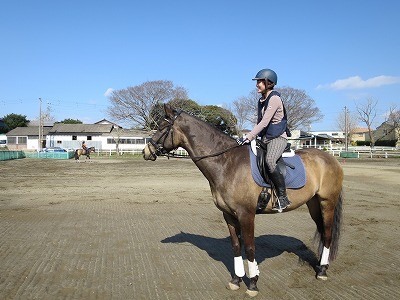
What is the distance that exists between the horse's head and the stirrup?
1692mm

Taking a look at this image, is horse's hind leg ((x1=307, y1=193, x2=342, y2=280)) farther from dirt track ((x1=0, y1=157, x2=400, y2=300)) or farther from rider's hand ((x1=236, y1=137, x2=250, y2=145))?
rider's hand ((x1=236, y1=137, x2=250, y2=145))

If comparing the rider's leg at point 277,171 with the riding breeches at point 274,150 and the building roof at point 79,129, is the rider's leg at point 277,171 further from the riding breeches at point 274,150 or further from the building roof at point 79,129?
the building roof at point 79,129

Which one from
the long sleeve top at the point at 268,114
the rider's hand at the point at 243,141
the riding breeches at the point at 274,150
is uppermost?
the long sleeve top at the point at 268,114

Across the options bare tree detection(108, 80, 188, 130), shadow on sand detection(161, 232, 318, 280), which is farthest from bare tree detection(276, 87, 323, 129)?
shadow on sand detection(161, 232, 318, 280)

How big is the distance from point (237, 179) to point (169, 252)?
101 inches

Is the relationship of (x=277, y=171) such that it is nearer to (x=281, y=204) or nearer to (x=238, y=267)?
(x=281, y=204)

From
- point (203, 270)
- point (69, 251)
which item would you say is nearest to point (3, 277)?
point (69, 251)

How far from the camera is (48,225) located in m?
8.77

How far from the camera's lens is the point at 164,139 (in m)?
5.11

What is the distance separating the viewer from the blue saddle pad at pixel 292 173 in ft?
15.9

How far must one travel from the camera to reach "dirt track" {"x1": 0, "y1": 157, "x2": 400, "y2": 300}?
189 inches

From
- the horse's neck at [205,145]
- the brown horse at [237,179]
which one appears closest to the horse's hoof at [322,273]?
the brown horse at [237,179]

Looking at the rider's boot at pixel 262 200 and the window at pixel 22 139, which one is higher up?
the window at pixel 22 139

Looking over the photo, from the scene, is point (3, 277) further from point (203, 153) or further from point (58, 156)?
point (58, 156)
